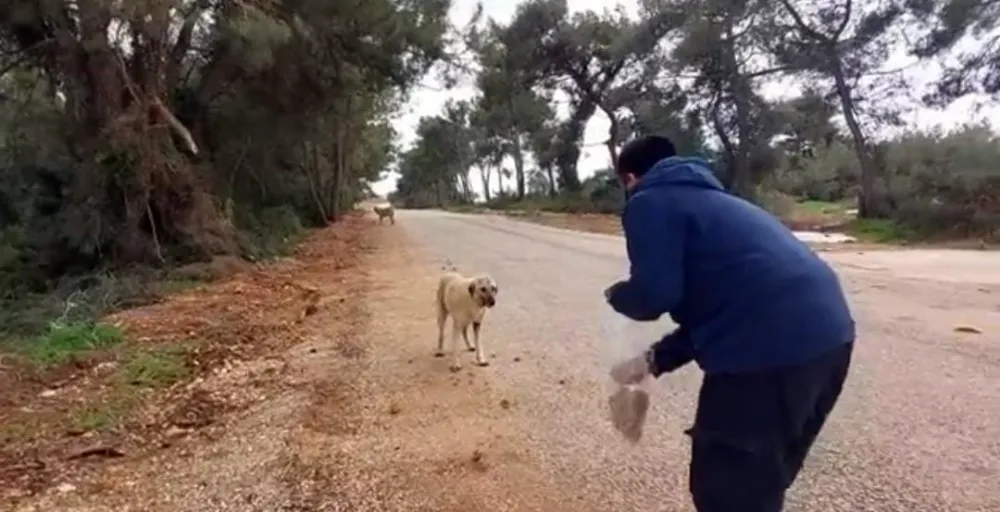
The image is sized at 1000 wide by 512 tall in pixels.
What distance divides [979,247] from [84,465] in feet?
57.3

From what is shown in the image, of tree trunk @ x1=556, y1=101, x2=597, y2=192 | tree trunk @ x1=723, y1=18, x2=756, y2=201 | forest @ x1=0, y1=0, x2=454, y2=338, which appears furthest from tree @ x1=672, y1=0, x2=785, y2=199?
forest @ x1=0, y1=0, x2=454, y2=338

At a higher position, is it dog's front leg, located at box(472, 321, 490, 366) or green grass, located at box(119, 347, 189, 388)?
dog's front leg, located at box(472, 321, 490, 366)

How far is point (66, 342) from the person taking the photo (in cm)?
805

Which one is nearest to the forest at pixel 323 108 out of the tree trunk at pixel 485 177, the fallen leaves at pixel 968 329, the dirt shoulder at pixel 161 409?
the dirt shoulder at pixel 161 409

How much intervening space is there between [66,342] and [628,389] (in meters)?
6.70

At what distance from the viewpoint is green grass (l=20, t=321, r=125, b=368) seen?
752 cm

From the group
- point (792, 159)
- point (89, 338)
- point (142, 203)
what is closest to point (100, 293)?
point (142, 203)

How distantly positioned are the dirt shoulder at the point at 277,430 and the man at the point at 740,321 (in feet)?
5.18

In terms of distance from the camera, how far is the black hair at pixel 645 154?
260cm

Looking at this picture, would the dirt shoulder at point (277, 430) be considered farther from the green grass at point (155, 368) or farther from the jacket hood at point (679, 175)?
the jacket hood at point (679, 175)

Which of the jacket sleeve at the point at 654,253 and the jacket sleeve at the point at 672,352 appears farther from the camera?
the jacket sleeve at the point at 672,352

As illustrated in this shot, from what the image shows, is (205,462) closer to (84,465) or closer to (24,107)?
(84,465)

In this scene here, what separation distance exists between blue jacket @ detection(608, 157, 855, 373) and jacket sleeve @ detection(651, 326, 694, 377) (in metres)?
0.09

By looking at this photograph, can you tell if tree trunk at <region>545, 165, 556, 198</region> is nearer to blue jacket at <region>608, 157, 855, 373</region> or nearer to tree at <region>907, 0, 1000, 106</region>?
tree at <region>907, 0, 1000, 106</region>
